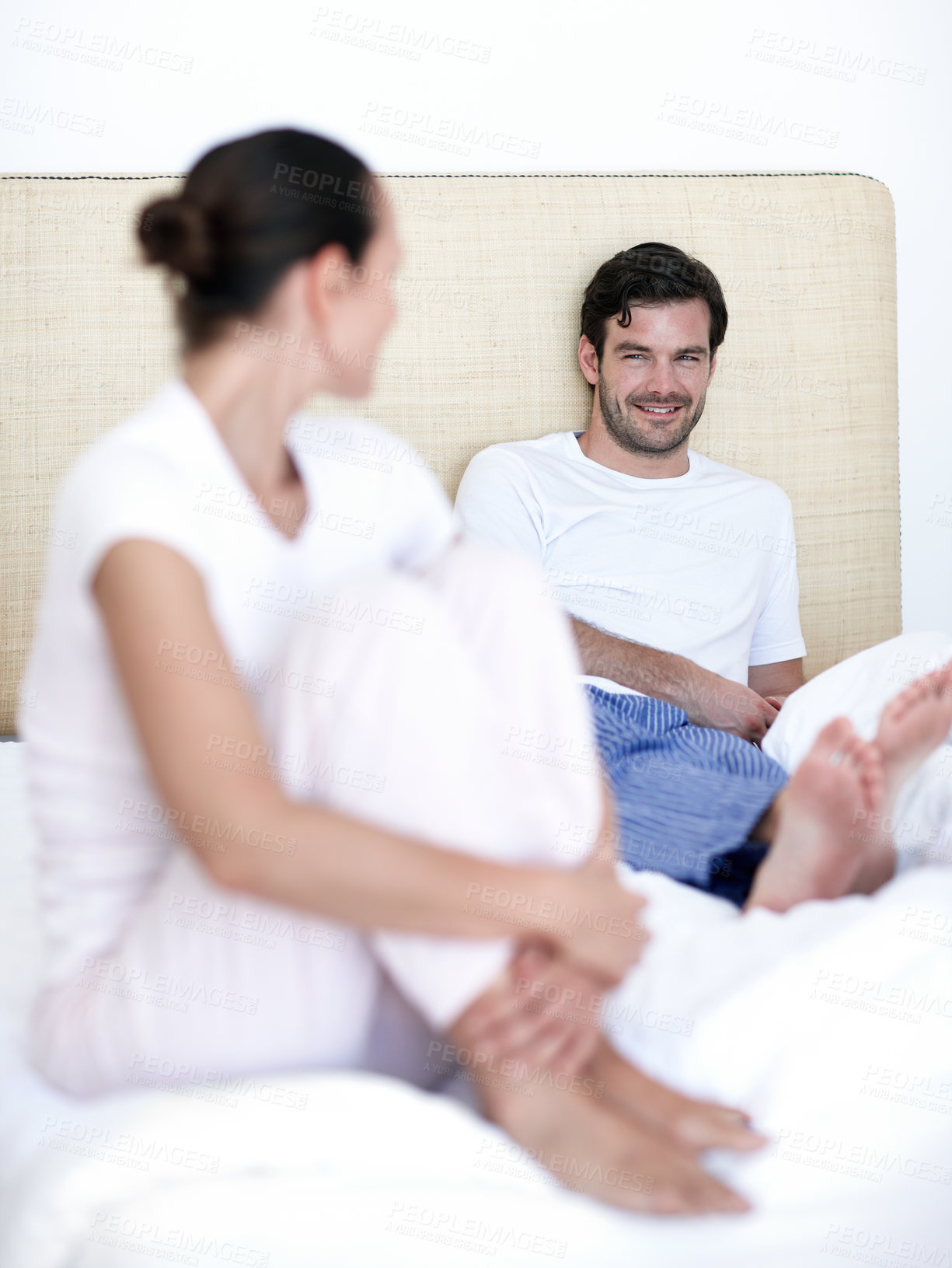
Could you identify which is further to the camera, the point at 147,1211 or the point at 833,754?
the point at 833,754

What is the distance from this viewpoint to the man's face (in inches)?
67.4

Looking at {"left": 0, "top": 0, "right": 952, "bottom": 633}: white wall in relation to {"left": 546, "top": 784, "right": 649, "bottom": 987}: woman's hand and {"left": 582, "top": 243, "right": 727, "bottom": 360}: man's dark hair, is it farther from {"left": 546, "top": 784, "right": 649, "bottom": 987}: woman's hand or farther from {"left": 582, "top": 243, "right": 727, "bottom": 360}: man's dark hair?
{"left": 546, "top": 784, "right": 649, "bottom": 987}: woman's hand

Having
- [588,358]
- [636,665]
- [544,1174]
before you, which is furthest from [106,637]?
[588,358]

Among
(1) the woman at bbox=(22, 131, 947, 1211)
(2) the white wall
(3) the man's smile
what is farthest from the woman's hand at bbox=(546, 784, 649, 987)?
(2) the white wall

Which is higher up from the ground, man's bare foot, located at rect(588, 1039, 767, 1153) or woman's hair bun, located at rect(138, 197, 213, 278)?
woman's hair bun, located at rect(138, 197, 213, 278)

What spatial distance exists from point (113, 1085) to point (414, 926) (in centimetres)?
24

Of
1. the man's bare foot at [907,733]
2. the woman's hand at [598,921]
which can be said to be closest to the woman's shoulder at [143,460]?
the woman's hand at [598,921]

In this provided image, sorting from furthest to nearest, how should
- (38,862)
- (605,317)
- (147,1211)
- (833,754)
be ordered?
(605,317) < (833,754) < (38,862) < (147,1211)

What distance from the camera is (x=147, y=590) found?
2.20ft

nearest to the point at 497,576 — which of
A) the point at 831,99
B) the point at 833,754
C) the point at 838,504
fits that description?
the point at 833,754

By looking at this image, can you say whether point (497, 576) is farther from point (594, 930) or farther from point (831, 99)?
point (831, 99)

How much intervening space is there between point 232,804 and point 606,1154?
30 centimetres

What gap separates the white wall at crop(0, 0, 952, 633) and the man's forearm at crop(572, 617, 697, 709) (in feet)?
1.77

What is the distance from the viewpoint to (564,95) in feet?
6.64
